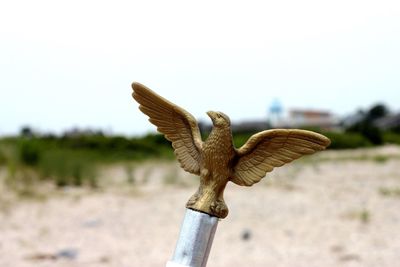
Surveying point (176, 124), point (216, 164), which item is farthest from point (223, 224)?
point (216, 164)

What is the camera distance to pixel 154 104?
5.65 feet

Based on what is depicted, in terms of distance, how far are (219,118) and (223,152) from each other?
10cm

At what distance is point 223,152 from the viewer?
1559mm

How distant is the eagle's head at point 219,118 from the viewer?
157 centimetres

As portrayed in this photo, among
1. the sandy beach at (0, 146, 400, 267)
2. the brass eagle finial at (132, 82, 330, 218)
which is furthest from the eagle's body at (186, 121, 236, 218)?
the sandy beach at (0, 146, 400, 267)

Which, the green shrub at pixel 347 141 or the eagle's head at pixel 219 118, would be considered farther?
the green shrub at pixel 347 141

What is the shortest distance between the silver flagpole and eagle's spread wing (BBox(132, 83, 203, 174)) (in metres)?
0.21

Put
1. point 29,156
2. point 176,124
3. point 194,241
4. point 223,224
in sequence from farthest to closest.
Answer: point 29,156, point 223,224, point 176,124, point 194,241

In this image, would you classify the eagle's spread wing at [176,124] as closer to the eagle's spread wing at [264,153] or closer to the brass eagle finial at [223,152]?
the brass eagle finial at [223,152]

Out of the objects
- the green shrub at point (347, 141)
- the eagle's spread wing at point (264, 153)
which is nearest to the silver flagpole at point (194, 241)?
the eagle's spread wing at point (264, 153)

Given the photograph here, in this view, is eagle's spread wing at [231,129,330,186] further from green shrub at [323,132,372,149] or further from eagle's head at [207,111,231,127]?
green shrub at [323,132,372,149]

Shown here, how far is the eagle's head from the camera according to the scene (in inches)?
61.9

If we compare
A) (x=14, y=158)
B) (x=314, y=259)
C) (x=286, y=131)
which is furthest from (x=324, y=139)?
(x=14, y=158)

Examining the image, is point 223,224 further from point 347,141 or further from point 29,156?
point 347,141
